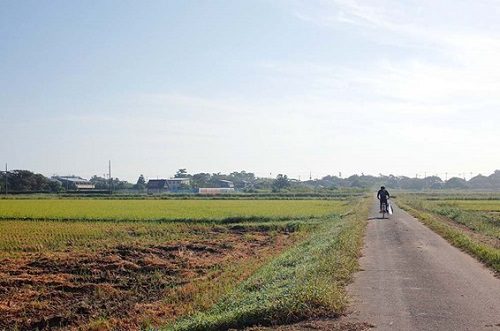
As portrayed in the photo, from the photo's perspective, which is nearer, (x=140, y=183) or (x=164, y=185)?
(x=164, y=185)

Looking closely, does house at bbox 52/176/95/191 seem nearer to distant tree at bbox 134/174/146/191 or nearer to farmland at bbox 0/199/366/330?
distant tree at bbox 134/174/146/191

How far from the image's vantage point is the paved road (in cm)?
787

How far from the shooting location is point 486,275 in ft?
38.9

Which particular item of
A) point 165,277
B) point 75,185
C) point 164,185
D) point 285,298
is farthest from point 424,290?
point 75,185

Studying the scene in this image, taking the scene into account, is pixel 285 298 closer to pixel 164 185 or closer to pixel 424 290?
pixel 424 290

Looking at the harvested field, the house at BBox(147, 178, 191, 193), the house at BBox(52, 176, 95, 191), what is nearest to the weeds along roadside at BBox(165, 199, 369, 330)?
the harvested field

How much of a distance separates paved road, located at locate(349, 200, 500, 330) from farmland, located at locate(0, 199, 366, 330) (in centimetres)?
57

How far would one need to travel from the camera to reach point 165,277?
53.8 feet

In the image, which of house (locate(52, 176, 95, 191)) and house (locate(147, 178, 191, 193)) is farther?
house (locate(147, 178, 191, 193))

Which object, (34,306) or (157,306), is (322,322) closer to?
(157,306)

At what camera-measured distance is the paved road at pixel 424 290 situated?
787cm

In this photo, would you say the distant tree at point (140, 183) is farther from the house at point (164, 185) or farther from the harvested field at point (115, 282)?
the harvested field at point (115, 282)

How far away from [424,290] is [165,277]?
8696 mm

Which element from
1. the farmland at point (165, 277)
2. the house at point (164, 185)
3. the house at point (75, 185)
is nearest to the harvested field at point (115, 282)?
the farmland at point (165, 277)
